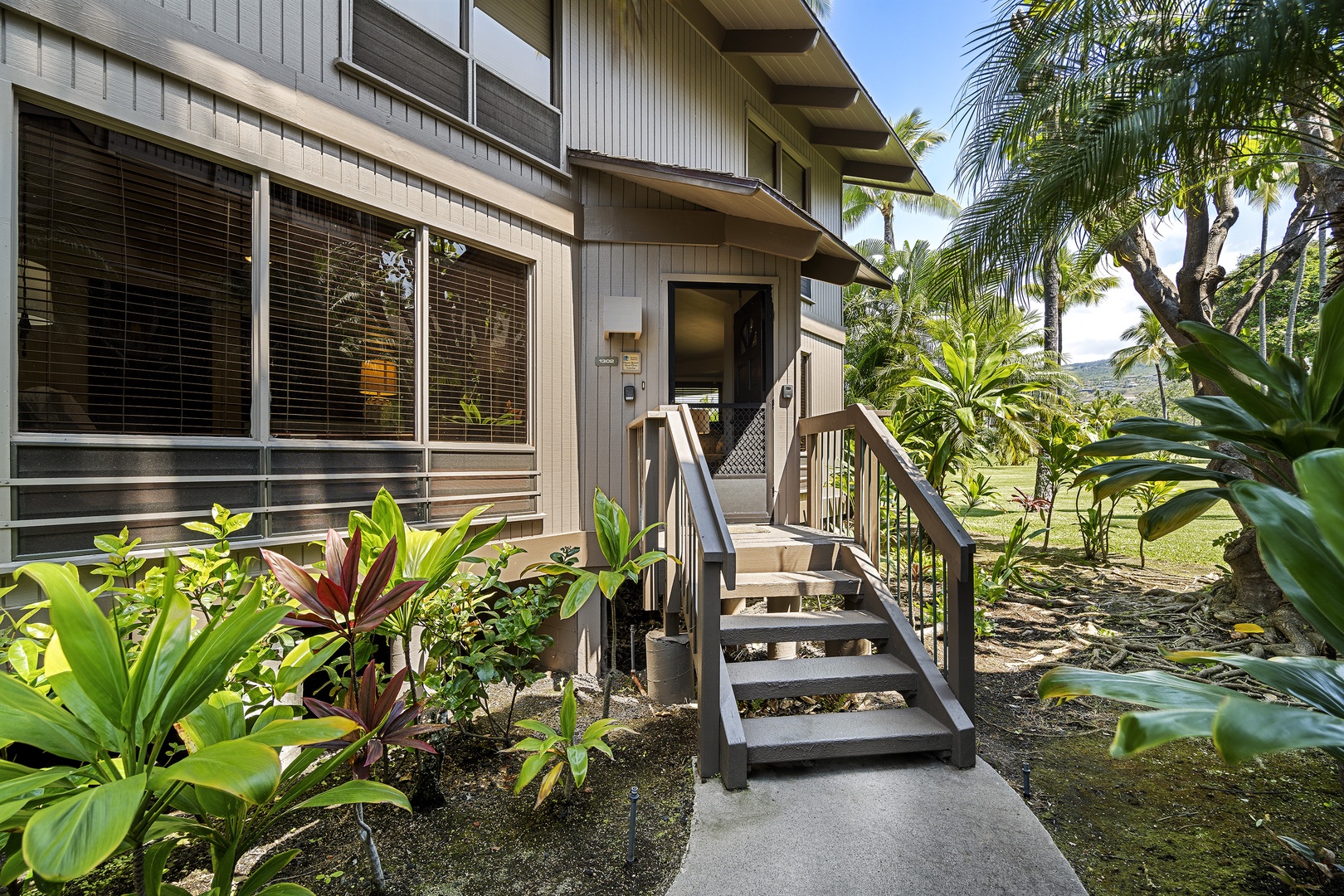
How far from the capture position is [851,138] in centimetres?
855

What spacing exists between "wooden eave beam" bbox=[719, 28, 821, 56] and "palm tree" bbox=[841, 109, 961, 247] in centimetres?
2158

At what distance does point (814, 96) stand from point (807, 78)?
256 millimetres

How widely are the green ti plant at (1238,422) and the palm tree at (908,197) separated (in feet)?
86.6

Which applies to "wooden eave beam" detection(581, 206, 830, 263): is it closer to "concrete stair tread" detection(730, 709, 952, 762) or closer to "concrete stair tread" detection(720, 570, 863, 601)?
"concrete stair tread" detection(720, 570, 863, 601)

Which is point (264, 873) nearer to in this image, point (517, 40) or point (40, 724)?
point (40, 724)

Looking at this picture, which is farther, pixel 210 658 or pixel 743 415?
pixel 743 415

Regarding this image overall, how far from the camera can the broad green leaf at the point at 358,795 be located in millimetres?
1679

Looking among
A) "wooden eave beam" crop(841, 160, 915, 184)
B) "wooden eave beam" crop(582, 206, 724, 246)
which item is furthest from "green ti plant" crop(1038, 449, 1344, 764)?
"wooden eave beam" crop(841, 160, 915, 184)

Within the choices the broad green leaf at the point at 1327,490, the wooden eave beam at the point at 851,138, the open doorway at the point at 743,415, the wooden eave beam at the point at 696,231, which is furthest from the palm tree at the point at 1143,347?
the broad green leaf at the point at 1327,490

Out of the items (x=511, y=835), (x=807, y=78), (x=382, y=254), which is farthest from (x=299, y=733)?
(x=807, y=78)

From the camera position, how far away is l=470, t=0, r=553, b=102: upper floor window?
190 inches

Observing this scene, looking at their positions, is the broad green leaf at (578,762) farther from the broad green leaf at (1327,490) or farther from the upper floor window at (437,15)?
the upper floor window at (437,15)

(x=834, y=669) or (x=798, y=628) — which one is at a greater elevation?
(x=798, y=628)

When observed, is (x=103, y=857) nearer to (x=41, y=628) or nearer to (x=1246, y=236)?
(x=41, y=628)
